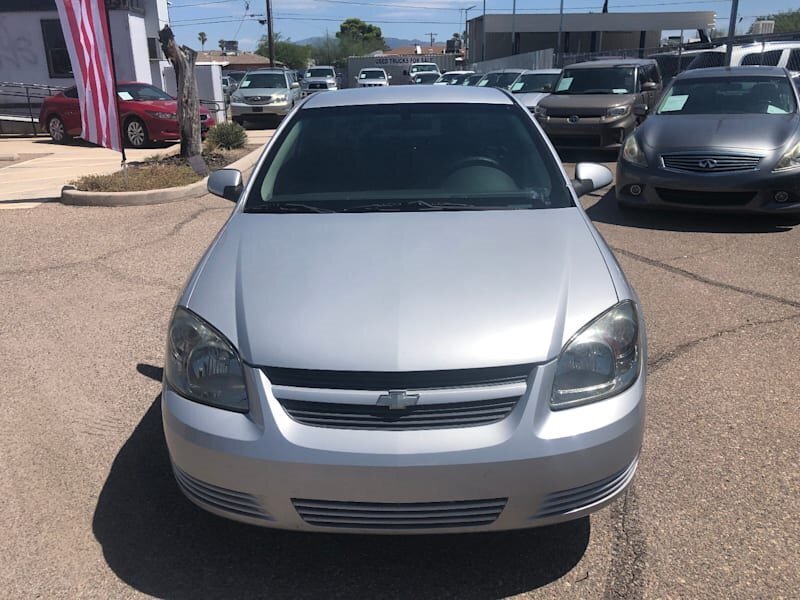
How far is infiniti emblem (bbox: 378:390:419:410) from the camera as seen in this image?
232 cm

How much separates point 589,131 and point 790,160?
557cm

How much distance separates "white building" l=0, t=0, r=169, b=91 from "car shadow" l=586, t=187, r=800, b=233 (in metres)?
16.0

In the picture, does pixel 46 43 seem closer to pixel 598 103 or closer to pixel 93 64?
pixel 93 64

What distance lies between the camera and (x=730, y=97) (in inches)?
351

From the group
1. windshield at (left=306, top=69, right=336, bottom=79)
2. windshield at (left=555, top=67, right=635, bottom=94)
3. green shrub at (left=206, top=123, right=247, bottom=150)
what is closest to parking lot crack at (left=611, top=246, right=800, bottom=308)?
windshield at (left=555, top=67, right=635, bottom=94)

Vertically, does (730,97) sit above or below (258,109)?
above

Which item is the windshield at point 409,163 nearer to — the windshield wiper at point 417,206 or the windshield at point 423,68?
the windshield wiper at point 417,206

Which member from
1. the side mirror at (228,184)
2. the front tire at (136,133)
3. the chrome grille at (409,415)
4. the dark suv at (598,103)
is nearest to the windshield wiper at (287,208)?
the side mirror at (228,184)

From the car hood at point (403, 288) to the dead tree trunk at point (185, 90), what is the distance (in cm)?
903

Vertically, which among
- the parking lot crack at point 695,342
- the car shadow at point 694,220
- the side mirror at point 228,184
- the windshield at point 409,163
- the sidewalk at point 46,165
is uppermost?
the windshield at point 409,163

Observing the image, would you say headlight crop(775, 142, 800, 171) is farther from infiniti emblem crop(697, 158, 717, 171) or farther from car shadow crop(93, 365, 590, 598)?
car shadow crop(93, 365, 590, 598)

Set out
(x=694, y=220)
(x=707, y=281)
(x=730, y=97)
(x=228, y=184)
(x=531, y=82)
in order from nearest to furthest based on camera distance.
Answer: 1. (x=228, y=184)
2. (x=707, y=281)
3. (x=694, y=220)
4. (x=730, y=97)
5. (x=531, y=82)

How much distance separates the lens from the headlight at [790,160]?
726 cm

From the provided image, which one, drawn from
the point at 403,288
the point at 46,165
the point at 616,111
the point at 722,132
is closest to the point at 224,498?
the point at 403,288
